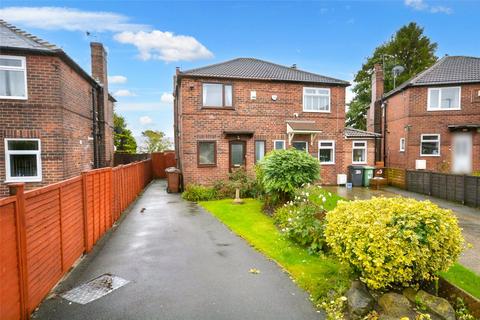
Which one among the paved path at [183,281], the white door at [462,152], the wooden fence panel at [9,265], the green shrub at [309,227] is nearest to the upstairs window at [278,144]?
the green shrub at [309,227]

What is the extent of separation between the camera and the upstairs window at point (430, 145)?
17375 mm

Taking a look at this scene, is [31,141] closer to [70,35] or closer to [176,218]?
[70,35]

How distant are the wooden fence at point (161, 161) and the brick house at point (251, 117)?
7.97 metres

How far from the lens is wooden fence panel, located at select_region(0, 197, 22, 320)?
304cm

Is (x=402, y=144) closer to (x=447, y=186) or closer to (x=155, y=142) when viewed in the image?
(x=447, y=186)

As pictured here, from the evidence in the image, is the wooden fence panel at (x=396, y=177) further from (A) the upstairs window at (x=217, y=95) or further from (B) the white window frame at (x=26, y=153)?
(B) the white window frame at (x=26, y=153)

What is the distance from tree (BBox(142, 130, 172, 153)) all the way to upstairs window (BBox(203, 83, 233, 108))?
22763mm

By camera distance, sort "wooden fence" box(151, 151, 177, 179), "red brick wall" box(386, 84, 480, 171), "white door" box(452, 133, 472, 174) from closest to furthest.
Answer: "red brick wall" box(386, 84, 480, 171) → "white door" box(452, 133, 472, 174) → "wooden fence" box(151, 151, 177, 179)

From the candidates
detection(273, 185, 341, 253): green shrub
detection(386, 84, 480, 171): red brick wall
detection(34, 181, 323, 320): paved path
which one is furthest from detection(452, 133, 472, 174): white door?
detection(34, 181, 323, 320): paved path

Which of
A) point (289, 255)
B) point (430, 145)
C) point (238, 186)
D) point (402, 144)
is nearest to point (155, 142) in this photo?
point (238, 186)

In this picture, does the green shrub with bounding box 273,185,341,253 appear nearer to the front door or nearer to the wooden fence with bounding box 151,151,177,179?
the front door

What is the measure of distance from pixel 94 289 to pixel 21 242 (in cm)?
154

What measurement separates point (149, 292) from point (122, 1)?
9850 millimetres

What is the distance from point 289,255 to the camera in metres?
5.91
